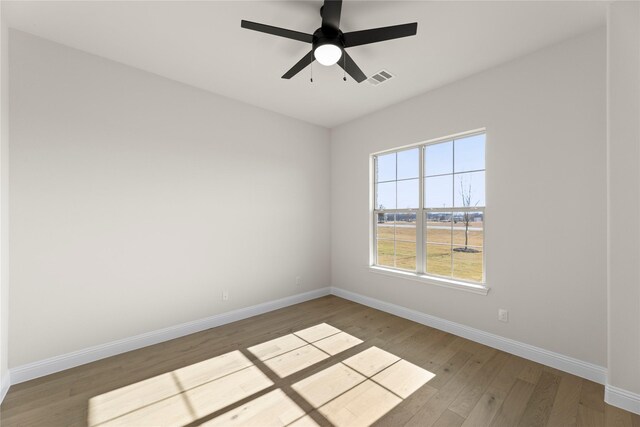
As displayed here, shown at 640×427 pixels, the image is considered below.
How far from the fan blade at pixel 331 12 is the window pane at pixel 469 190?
2.25 metres

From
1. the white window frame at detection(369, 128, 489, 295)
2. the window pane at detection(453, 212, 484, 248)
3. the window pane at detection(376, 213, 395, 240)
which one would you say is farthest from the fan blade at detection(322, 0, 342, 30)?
the window pane at detection(376, 213, 395, 240)

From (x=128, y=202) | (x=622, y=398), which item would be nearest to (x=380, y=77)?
(x=128, y=202)

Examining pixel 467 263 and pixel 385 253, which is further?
pixel 385 253

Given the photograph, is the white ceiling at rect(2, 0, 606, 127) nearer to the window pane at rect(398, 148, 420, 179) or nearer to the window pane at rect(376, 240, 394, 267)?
the window pane at rect(398, 148, 420, 179)

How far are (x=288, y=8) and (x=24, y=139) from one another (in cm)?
254

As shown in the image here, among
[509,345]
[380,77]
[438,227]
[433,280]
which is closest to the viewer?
[509,345]

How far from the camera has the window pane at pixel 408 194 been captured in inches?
147

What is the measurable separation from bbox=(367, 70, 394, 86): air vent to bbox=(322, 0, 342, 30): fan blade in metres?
1.19

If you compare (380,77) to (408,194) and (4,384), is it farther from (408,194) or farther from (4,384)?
(4,384)

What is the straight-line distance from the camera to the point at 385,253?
412 cm

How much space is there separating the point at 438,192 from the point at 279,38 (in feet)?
8.36

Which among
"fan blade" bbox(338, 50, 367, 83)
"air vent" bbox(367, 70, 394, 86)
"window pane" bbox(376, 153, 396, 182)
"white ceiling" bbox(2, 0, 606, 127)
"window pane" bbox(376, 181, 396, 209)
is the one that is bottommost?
"window pane" bbox(376, 181, 396, 209)

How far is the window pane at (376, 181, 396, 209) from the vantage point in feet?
13.2

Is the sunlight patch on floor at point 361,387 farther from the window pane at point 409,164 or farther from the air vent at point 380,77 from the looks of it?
the air vent at point 380,77
